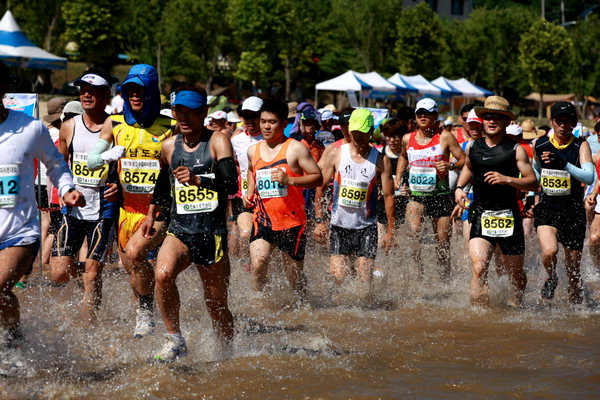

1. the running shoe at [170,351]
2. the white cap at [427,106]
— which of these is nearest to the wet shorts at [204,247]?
the running shoe at [170,351]

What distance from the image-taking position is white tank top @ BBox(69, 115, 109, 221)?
7121 millimetres

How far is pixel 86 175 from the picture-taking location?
7.16 meters

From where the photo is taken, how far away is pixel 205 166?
5.88 meters

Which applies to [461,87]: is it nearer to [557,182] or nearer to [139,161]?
[557,182]

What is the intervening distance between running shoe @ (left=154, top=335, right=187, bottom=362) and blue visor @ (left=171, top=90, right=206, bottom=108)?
161 cm

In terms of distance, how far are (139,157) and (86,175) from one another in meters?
0.67

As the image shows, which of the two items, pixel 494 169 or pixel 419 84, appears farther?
pixel 419 84

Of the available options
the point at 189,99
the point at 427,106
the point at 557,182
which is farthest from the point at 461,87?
the point at 189,99

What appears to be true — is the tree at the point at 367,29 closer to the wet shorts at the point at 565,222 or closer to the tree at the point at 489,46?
the tree at the point at 489,46

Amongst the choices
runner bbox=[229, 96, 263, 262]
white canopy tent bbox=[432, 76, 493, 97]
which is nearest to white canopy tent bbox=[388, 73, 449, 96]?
white canopy tent bbox=[432, 76, 493, 97]

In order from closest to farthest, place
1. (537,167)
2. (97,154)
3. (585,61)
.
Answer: (97,154), (537,167), (585,61)

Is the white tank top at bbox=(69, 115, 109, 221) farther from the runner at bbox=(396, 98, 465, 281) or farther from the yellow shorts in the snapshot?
the runner at bbox=(396, 98, 465, 281)

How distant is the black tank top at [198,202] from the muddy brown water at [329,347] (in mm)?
944

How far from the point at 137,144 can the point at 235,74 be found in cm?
4765
